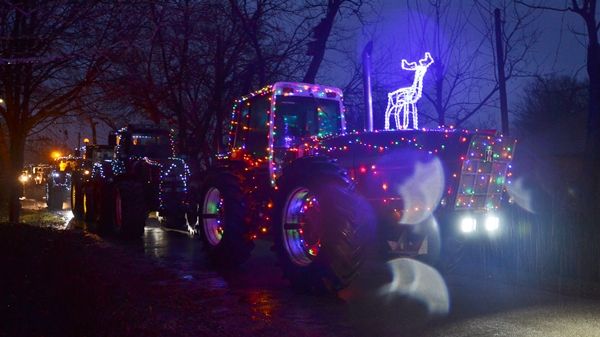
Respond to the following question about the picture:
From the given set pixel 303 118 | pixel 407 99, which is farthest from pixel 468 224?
pixel 407 99

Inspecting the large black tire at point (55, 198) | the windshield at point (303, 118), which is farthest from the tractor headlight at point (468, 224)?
the large black tire at point (55, 198)

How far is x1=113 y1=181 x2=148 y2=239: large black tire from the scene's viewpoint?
47.3 feet

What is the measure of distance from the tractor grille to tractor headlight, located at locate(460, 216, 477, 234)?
146 millimetres

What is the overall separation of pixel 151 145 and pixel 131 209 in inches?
96.8

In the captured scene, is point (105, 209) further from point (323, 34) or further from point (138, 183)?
point (323, 34)

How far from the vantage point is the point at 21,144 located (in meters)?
16.2

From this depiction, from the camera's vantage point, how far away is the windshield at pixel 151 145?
1622 centimetres

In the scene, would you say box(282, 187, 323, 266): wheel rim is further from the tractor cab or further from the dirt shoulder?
the dirt shoulder

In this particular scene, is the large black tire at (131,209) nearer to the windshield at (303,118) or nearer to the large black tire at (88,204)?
the large black tire at (88,204)

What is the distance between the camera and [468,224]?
8.20 m

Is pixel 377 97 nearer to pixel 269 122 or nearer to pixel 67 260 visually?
pixel 269 122

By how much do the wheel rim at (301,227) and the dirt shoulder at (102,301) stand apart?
1127 millimetres

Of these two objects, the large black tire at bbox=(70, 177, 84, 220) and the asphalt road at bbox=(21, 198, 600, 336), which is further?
the large black tire at bbox=(70, 177, 84, 220)

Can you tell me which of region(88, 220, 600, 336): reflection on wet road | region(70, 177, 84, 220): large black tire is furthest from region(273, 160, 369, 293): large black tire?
region(70, 177, 84, 220): large black tire
